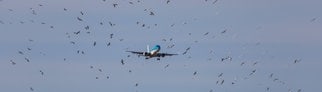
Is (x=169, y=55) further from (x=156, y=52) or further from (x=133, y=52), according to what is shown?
(x=133, y=52)

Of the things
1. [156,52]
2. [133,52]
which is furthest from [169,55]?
[133,52]

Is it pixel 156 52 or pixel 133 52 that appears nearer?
pixel 133 52

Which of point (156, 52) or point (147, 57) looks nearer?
point (147, 57)

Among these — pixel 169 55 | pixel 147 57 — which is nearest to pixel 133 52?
pixel 147 57

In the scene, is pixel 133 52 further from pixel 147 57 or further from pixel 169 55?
pixel 169 55
